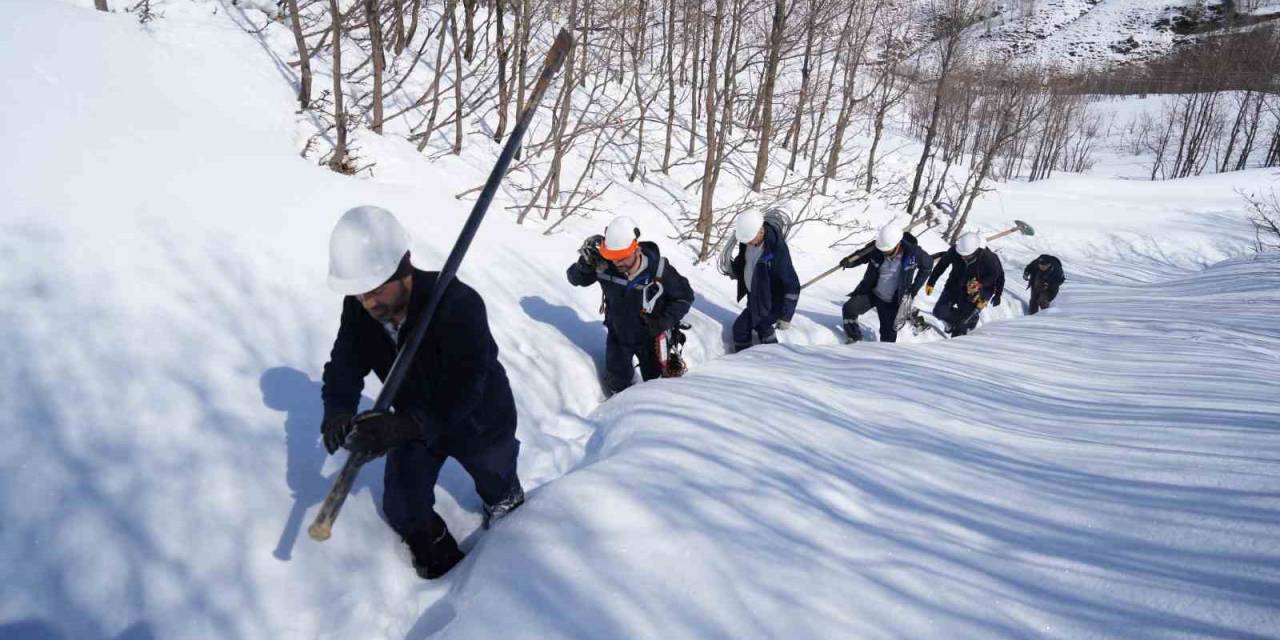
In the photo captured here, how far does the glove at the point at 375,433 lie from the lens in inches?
78.6

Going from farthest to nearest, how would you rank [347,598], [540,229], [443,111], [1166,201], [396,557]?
[1166,201] → [443,111] → [540,229] → [396,557] → [347,598]

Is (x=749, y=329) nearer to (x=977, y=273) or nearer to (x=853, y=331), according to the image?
(x=853, y=331)

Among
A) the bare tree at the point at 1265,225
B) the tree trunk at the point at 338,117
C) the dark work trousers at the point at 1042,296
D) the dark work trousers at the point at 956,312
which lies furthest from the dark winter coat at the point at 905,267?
the bare tree at the point at 1265,225

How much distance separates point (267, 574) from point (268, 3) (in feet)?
28.8

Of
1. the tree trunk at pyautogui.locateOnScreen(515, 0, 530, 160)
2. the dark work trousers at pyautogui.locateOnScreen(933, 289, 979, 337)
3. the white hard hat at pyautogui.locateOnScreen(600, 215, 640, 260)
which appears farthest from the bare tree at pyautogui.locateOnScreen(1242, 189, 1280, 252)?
the white hard hat at pyautogui.locateOnScreen(600, 215, 640, 260)

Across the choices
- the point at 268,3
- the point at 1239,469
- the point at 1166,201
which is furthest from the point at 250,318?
the point at 1166,201

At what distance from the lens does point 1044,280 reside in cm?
980

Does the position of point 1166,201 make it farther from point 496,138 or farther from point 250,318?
point 250,318

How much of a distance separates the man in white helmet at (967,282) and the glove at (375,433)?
22.7 ft

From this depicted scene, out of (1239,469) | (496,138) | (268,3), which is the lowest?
(1239,469)

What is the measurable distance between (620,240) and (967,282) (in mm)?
5580

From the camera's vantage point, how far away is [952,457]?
113 inches

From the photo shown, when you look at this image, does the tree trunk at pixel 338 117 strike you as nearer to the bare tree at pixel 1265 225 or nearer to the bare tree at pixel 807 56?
the bare tree at pixel 807 56

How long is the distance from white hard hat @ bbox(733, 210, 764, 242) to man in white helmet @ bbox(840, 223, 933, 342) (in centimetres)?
173
